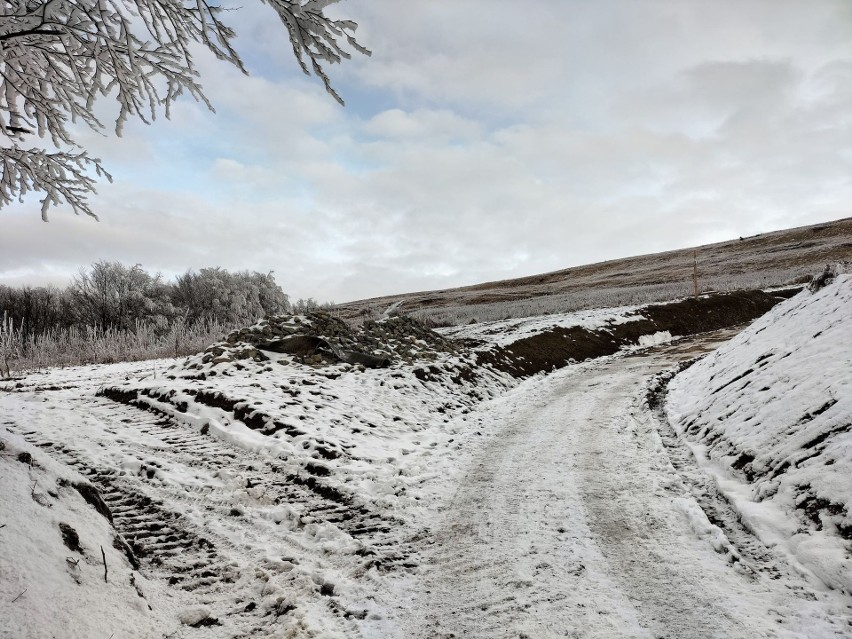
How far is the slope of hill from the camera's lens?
120 feet

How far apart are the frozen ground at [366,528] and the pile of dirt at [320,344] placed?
2260 mm

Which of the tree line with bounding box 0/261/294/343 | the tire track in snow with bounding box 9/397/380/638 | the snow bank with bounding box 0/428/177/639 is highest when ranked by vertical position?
the tree line with bounding box 0/261/294/343

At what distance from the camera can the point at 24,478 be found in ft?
10.2

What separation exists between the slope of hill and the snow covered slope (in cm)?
2265

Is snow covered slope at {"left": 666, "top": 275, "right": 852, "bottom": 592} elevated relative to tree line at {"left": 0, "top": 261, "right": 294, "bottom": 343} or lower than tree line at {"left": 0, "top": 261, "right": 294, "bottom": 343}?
lower

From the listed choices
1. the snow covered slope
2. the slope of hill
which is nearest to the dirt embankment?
the snow covered slope

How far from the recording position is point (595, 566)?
3.60 meters

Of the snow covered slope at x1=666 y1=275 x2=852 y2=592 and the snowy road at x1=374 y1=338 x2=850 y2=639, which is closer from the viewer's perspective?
the snowy road at x1=374 y1=338 x2=850 y2=639

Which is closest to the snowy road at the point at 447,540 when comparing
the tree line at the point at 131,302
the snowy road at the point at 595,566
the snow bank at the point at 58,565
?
the snowy road at the point at 595,566

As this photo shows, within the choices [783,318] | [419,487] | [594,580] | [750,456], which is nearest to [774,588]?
[594,580]

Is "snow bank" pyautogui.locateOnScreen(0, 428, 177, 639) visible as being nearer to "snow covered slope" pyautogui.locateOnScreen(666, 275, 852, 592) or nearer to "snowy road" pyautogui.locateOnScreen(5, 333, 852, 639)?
"snowy road" pyautogui.locateOnScreen(5, 333, 852, 639)

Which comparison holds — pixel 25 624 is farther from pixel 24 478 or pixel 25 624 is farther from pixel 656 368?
pixel 656 368

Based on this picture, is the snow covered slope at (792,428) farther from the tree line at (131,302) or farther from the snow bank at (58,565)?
the tree line at (131,302)

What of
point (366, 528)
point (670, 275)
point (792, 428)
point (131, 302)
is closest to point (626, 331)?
point (792, 428)
